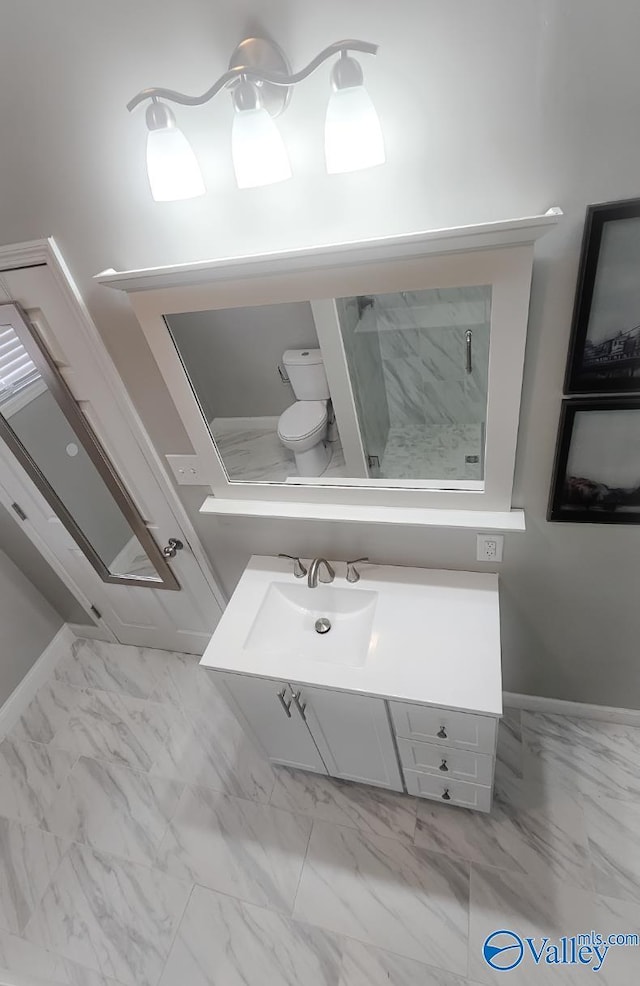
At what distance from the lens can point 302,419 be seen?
145 cm

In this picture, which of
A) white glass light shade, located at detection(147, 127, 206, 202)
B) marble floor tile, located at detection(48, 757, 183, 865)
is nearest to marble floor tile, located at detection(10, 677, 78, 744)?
marble floor tile, located at detection(48, 757, 183, 865)

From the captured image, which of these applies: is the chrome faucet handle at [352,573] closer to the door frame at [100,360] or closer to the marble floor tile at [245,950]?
the door frame at [100,360]

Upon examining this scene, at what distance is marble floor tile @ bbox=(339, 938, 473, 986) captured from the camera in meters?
1.44

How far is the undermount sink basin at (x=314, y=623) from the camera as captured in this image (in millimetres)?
1534

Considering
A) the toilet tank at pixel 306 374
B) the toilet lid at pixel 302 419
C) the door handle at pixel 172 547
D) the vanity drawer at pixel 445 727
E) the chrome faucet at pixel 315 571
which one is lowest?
the vanity drawer at pixel 445 727

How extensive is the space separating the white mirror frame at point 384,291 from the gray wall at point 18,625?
4.81 feet

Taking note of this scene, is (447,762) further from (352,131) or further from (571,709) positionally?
(352,131)

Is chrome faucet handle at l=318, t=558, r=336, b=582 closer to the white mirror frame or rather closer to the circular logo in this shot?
the white mirror frame

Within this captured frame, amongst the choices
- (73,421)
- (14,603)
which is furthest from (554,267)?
(14,603)

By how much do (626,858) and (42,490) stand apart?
2.46 m

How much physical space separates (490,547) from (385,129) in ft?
3.65

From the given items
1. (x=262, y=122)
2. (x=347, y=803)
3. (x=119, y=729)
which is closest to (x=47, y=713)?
(x=119, y=729)

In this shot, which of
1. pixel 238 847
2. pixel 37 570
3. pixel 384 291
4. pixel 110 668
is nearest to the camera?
pixel 384 291

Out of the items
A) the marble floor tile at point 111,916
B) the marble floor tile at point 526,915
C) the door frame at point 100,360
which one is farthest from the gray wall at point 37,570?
the marble floor tile at point 526,915
